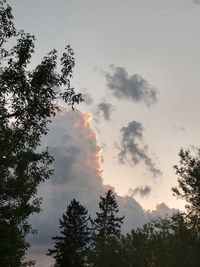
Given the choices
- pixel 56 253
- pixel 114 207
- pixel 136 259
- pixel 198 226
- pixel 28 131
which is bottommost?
pixel 28 131

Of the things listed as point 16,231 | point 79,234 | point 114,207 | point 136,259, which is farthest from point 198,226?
point 114,207

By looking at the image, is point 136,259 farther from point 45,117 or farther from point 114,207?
point 45,117

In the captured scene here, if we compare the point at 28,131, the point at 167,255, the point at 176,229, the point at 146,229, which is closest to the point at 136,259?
the point at 146,229

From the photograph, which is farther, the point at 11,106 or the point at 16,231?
the point at 16,231

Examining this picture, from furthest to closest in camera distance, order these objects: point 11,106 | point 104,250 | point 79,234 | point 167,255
A: 1. point 79,234
2. point 104,250
3. point 167,255
4. point 11,106

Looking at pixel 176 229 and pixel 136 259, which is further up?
pixel 136 259

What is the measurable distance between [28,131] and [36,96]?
181 centimetres

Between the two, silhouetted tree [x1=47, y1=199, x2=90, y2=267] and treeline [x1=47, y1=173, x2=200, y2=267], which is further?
silhouetted tree [x1=47, y1=199, x2=90, y2=267]

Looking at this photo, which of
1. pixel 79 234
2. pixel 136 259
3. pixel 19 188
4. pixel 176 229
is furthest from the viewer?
pixel 79 234

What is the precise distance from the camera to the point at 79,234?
306 feet

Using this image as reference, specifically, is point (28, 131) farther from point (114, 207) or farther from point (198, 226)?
point (114, 207)

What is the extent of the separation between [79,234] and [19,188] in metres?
64.5

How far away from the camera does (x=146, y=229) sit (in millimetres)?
72062

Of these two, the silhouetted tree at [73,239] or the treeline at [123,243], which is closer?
the treeline at [123,243]
